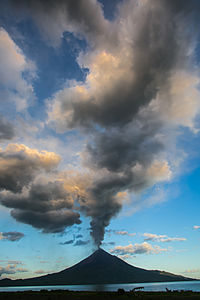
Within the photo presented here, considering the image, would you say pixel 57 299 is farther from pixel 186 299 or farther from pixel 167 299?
pixel 186 299

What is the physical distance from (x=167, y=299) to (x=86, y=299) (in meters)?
22.9

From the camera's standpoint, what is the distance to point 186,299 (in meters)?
64.4

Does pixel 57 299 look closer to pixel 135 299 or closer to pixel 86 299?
pixel 86 299

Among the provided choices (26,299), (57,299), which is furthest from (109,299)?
(26,299)

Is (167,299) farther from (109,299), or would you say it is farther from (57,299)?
(57,299)

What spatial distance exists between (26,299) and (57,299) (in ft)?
37.5

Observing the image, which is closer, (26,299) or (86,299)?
(86,299)

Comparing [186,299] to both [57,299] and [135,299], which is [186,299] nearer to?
[135,299]

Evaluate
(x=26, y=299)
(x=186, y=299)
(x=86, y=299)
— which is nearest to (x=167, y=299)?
(x=186, y=299)

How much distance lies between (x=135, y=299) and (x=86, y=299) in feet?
45.9

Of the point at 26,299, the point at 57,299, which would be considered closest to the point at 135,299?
the point at 57,299

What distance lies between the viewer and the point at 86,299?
64.9 metres

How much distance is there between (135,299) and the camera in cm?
6181

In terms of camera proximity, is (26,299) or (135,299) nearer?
(135,299)
